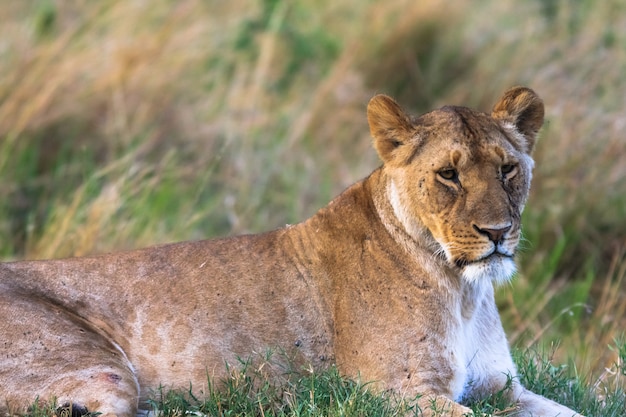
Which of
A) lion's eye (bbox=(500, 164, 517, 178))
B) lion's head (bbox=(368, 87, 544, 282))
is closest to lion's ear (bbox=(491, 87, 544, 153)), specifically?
lion's head (bbox=(368, 87, 544, 282))

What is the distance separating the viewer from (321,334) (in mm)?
4645

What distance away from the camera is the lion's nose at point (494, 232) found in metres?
4.26

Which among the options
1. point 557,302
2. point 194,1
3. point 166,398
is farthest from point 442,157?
point 194,1

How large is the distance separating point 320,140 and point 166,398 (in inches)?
211

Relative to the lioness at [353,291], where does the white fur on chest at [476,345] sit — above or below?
below

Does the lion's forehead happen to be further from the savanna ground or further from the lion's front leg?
the savanna ground

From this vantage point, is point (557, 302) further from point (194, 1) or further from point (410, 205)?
point (194, 1)

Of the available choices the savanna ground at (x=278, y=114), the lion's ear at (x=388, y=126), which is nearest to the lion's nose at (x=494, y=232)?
the lion's ear at (x=388, y=126)

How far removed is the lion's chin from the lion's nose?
73 mm

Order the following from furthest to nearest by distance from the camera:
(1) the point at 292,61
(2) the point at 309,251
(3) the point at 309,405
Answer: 1. (1) the point at 292,61
2. (2) the point at 309,251
3. (3) the point at 309,405

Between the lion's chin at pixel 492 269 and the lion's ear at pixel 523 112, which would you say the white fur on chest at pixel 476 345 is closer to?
the lion's chin at pixel 492 269

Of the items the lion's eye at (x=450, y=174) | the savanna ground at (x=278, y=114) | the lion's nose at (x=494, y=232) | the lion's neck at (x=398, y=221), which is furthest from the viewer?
the savanna ground at (x=278, y=114)

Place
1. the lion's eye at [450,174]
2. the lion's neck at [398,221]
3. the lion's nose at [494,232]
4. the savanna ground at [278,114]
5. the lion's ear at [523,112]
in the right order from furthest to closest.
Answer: the savanna ground at [278,114]
the lion's ear at [523,112]
the lion's neck at [398,221]
the lion's eye at [450,174]
the lion's nose at [494,232]

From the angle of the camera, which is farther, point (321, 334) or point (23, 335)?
point (321, 334)
